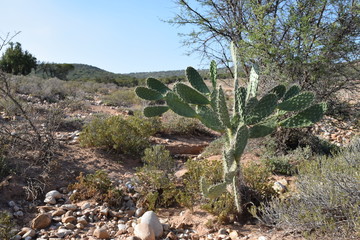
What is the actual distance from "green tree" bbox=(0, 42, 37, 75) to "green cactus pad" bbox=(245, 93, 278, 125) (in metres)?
27.2

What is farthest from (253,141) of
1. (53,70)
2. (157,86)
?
(53,70)

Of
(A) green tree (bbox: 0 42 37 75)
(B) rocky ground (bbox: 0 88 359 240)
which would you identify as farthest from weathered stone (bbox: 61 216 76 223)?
(A) green tree (bbox: 0 42 37 75)

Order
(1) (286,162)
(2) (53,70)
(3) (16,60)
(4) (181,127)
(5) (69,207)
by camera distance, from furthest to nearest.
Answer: (2) (53,70), (3) (16,60), (4) (181,127), (1) (286,162), (5) (69,207)

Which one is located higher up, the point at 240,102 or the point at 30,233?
the point at 240,102

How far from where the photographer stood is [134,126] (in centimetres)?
593

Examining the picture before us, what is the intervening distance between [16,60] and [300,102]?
96.7 feet

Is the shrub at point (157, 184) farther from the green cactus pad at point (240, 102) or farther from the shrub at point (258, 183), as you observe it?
the green cactus pad at point (240, 102)

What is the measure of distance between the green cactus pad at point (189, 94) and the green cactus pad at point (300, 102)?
89 cm

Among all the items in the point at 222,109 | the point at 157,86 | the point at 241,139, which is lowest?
the point at 241,139

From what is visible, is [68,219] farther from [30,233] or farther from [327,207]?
[327,207]

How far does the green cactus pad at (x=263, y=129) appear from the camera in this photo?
125 inches

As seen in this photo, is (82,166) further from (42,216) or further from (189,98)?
(189,98)

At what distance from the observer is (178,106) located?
3.50 m

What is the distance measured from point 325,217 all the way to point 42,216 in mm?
2649
